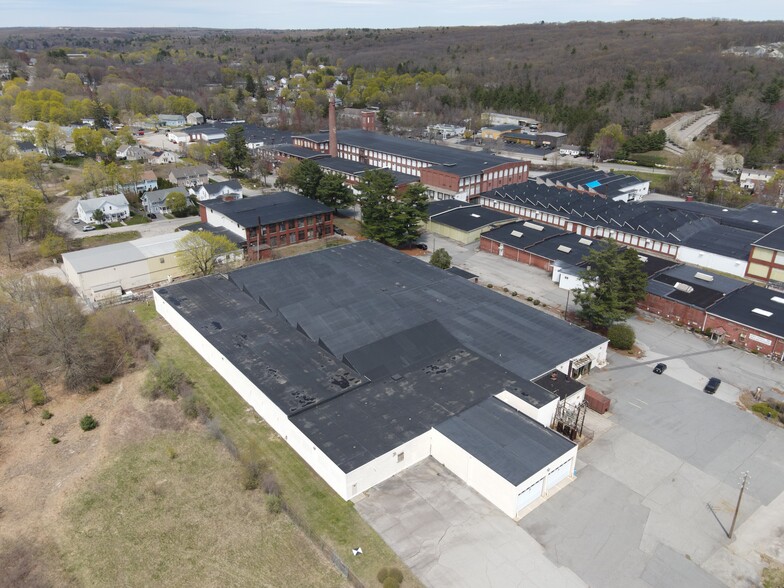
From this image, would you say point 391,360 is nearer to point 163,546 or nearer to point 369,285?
point 369,285

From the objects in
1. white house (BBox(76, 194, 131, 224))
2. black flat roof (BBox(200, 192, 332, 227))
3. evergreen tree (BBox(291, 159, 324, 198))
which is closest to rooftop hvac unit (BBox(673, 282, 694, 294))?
black flat roof (BBox(200, 192, 332, 227))

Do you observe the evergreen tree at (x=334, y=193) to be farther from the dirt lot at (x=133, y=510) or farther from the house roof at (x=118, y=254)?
the dirt lot at (x=133, y=510)

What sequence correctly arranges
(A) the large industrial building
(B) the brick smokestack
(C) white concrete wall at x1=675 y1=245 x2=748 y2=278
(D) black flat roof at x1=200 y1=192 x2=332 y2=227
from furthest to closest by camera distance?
(B) the brick smokestack, (D) black flat roof at x1=200 y1=192 x2=332 y2=227, (C) white concrete wall at x1=675 y1=245 x2=748 y2=278, (A) the large industrial building

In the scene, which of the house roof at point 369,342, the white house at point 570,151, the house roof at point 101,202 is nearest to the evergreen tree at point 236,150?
the house roof at point 101,202

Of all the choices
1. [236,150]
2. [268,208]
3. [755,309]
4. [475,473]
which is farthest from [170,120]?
[475,473]

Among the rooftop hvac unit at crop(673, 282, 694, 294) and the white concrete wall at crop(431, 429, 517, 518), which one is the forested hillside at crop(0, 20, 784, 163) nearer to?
the rooftop hvac unit at crop(673, 282, 694, 294)
